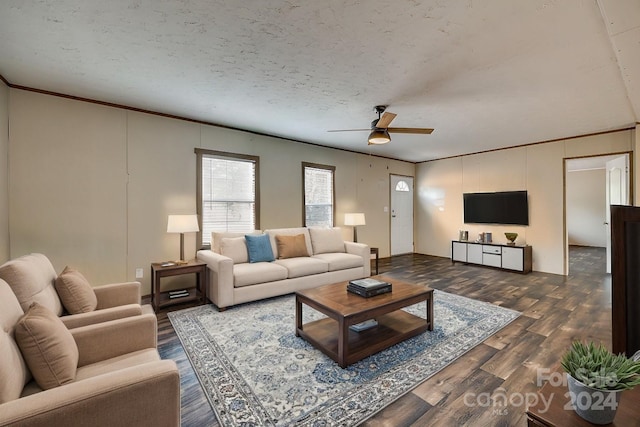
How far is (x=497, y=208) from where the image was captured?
6.02 metres

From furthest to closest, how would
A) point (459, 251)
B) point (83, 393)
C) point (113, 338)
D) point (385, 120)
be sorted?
Answer: point (459, 251) → point (385, 120) → point (113, 338) → point (83, 393)

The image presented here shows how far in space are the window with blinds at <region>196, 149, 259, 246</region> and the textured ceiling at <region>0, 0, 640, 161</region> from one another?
741 millimetres

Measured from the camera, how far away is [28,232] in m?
3.14

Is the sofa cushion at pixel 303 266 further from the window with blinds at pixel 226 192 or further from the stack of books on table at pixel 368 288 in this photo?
the stack of books on table at pixel 368 288

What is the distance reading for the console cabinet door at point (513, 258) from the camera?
5363 millimetres

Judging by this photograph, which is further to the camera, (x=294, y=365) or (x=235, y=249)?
(x=235, y=249)

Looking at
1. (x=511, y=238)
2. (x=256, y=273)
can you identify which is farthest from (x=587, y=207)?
(x=256, y=273)

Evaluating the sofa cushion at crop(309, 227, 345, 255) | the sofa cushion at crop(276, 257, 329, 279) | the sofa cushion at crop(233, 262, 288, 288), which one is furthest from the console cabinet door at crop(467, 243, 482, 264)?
the sofa cushion at crop(233, 262, 288, 288)

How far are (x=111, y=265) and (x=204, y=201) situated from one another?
146 centimetres

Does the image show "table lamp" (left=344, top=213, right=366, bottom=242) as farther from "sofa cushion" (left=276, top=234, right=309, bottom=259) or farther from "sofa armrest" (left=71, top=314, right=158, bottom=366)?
"sofa armrest" (left=71, top=314, right=158, bottom=366)

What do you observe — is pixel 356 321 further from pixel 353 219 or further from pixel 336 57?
pixel 353 219

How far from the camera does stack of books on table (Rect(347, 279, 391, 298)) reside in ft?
8.67

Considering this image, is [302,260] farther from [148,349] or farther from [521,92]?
[521,92]

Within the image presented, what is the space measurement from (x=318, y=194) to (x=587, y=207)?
8866mm
